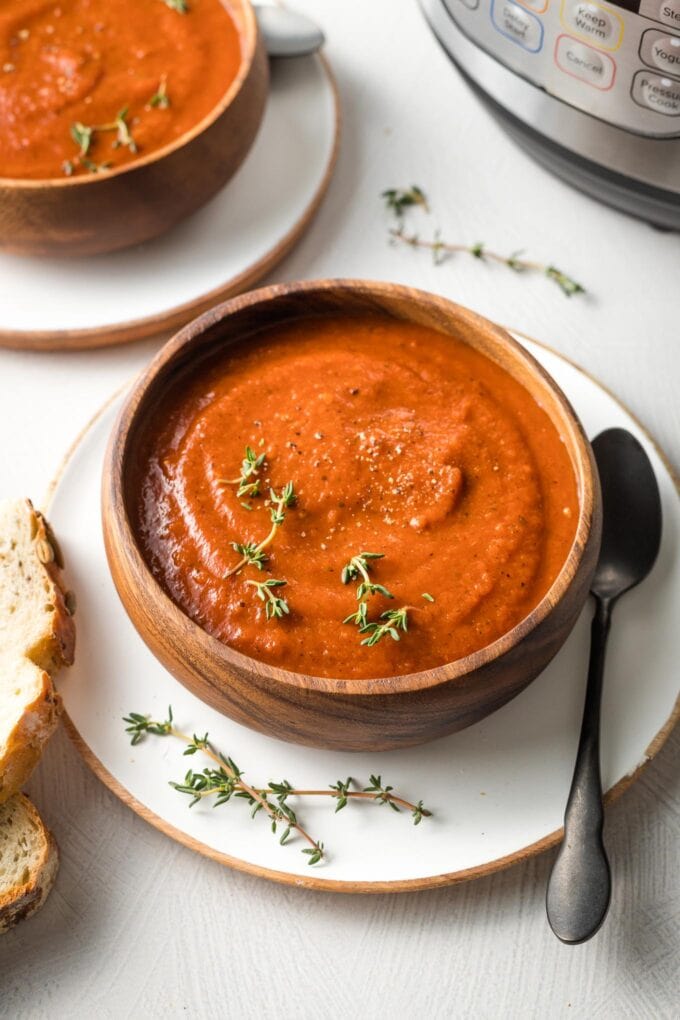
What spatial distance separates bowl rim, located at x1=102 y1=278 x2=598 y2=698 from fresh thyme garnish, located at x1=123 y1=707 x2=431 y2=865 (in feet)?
0.72

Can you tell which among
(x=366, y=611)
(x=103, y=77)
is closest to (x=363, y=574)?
(x=366, y=611)

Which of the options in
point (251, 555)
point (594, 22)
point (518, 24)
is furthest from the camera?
point (518, 24)

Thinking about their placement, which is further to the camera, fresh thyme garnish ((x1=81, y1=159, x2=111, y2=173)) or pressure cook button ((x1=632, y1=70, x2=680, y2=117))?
fresh thyme garnish ((x1=81, y1=159, x2=111, y2=173))

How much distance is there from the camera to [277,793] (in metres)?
1.56

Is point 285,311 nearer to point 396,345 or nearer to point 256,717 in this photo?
point 396,345

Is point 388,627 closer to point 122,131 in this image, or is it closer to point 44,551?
point 44,551

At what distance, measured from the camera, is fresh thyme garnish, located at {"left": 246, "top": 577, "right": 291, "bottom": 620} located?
4.72 ft

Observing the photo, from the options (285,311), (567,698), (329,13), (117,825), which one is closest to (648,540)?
(567,698)

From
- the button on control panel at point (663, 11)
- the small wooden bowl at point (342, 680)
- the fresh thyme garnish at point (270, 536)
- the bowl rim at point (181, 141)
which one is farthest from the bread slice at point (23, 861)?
the button on control panel at point (663, 11)

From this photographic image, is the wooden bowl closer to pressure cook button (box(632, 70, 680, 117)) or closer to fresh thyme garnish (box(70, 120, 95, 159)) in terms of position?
fresh thyme garnish (box(70, 120, 95, 159))

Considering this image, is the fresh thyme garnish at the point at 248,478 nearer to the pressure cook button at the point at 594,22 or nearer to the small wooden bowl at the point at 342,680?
the small wooden bowl at the point at 342,680

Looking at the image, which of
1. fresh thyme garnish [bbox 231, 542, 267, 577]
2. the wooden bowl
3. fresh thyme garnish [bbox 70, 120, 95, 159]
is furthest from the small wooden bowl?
fresh thyme garnish [bbox 70, 120, 95, 159]

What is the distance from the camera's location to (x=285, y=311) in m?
1.73

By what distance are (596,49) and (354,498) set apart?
768 mm
